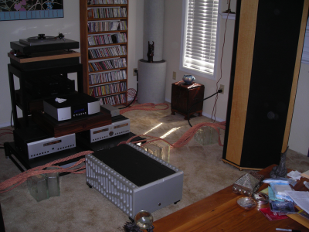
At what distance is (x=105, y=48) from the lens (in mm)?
4305

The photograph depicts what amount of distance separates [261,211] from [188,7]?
10.2ft

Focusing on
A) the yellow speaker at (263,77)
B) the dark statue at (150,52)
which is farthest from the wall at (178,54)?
the yellow speaker at (263,77)

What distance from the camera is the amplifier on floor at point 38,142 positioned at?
278 centimetres

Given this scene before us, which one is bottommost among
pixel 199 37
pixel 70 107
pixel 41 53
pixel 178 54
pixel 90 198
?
pixel 90 198

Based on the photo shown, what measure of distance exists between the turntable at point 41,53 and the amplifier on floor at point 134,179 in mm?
1190

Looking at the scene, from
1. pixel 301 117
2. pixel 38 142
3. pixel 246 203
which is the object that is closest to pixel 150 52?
pixel 301 117

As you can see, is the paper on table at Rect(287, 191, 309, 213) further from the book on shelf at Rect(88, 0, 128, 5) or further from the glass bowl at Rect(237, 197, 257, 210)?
the book on shelf at Rect(88, 0, 128, 5)

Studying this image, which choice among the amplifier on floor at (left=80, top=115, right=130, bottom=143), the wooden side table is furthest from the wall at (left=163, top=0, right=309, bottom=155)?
the amplifier on floor at (left=80, top=115, right=130, bottom=143)

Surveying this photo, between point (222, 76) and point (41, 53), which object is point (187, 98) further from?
point (41, 53)

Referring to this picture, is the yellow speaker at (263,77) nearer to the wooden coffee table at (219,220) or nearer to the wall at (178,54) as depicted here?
the wooden coffee table at (219,220)

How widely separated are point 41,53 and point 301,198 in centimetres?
253

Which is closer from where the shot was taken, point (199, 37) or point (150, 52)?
point (199, 37)

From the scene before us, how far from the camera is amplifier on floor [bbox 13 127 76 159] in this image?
9.11 feet

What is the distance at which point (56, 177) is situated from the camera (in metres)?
2.54
